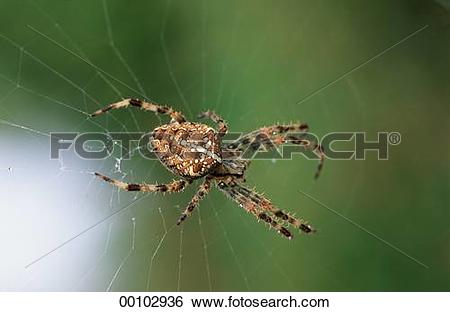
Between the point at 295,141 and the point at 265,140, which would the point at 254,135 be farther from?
the point at 295,141

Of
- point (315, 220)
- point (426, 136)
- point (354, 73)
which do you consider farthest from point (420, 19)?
point (315, 220)

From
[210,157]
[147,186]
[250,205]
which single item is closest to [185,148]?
[210,157]

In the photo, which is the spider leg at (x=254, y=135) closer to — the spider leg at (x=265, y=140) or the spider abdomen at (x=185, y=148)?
the spider leg at (x=265, y=140)

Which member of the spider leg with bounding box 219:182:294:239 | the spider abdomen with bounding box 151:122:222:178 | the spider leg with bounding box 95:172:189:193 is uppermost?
the spider abdomen with bounding box 151:122:222:178

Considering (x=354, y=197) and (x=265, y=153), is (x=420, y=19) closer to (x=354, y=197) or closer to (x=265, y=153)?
(x=354, y=197)

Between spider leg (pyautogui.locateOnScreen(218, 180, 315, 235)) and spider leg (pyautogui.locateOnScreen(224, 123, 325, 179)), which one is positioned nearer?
spider leg (pyautogui.locateOnScreen(218, 180, 315, 235))

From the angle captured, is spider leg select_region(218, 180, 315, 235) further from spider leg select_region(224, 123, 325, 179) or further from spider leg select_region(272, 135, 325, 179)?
spider leg select_region(272, 135, 325, 179)

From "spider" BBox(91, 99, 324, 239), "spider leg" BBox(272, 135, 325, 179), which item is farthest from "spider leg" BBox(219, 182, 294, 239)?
"spider leg" BBox(272, 135, 325, 179)

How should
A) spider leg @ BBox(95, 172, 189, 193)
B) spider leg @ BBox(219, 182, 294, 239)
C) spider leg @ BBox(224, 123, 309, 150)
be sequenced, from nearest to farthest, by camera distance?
spider leg @ BBox(95, 172, 189, 193)
spider leg @ BBox(219, 182, 294, 239)
spider leg @ BBox(224, 123, 309, 150)
